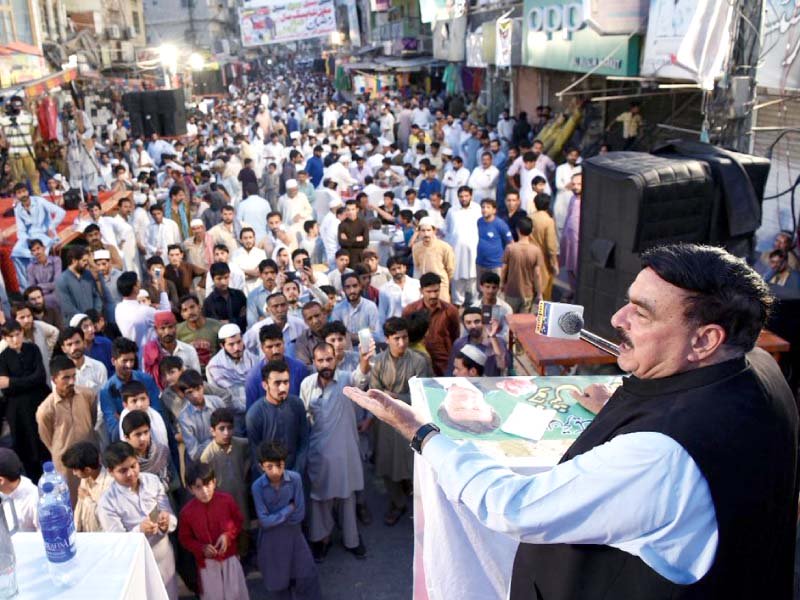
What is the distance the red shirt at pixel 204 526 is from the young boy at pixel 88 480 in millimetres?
421

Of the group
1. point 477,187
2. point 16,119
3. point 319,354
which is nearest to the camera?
point 319,354

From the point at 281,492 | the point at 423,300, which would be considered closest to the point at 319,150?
the point at 423,300

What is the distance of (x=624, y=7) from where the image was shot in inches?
352

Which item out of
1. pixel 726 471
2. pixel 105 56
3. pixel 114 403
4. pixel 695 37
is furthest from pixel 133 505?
pixel 105 56

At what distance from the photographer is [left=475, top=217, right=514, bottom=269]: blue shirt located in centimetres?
767

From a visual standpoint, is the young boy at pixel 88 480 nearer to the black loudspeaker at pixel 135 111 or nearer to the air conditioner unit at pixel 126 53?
the black loudspeaker at pixel 135 111

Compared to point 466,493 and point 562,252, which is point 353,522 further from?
point 562,252

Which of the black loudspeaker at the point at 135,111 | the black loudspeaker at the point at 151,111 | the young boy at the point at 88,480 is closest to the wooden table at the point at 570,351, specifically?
the young boy at the point at 88,480

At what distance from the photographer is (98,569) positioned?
2627 mm

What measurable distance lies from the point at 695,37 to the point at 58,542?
7.00 meters

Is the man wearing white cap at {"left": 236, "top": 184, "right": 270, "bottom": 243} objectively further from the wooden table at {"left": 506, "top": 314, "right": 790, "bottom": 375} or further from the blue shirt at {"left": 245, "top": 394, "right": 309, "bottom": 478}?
the wooden table at {"left": 506, "top": 314, "right": 790, "bottom": 375}

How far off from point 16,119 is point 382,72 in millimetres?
18251

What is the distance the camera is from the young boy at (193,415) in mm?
4625

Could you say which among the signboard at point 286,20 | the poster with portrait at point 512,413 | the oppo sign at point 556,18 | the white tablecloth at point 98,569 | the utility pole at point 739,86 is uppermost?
the signboard at point 286,20
